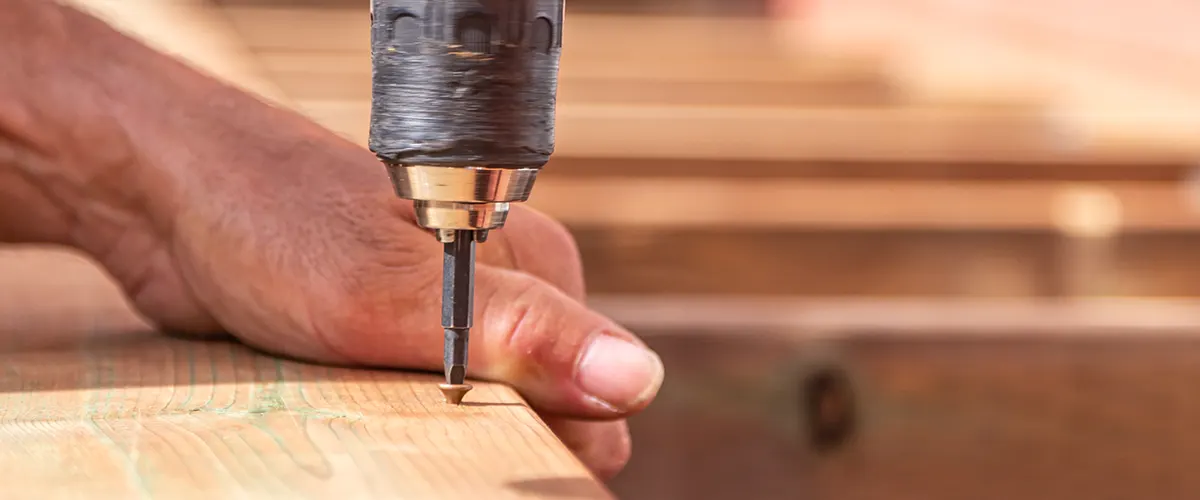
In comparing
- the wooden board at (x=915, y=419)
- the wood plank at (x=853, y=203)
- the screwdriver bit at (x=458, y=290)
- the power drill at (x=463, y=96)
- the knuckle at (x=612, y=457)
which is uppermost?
the power drill at (x=463, y=96)

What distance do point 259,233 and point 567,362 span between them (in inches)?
7.3

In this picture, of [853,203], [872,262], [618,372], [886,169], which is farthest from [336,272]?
[886,169]

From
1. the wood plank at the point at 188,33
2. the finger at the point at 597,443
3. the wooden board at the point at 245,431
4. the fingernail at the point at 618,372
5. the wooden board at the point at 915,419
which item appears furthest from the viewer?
the wood plank at the point at 188,33

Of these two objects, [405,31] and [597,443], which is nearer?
[405,31]

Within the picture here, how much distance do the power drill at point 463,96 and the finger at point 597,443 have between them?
0.26 metres

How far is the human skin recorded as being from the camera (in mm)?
661

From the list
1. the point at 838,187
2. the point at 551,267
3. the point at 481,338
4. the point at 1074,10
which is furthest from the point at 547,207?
the point at 1074,10

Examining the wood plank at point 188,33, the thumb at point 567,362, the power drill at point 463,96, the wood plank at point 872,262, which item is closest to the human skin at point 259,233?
the thumb at point 567,362

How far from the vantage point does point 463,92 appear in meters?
0.48

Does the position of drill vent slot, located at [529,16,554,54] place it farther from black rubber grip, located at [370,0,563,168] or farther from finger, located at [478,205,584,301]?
finger, located at [478,205,584,301]

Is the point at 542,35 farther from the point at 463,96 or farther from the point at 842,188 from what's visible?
the point at 842,188

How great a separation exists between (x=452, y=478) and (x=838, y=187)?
130 centimetres

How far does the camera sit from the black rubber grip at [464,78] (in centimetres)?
48

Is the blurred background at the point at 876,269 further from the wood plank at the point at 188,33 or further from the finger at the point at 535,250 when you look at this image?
the finger at the point at 535,250
